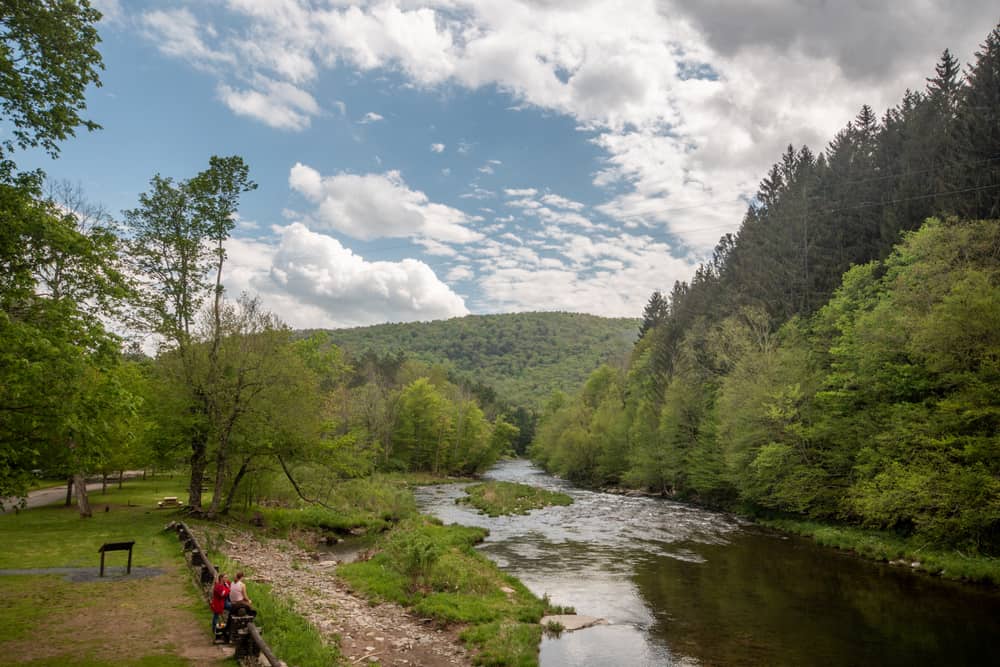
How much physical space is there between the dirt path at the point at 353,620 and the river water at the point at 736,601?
3312mm

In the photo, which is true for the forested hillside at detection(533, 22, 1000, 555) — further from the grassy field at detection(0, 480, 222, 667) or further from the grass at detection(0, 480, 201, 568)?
the grass at detection(0, 480, 201, 568)

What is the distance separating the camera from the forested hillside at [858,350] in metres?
26.6

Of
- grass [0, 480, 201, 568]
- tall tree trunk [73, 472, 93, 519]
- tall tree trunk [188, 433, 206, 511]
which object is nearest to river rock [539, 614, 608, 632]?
grass [0, 480, 201, 568]

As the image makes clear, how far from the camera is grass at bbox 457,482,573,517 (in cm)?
4628

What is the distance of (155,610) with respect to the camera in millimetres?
14828

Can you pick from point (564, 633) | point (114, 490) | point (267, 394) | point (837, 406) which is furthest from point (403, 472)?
point (564, 633)

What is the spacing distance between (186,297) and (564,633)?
81.9 ft

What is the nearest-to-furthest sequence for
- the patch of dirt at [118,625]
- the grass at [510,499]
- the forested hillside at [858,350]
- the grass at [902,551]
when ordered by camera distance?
the patch of dirt at [118,625], the grass at [902,551], the forested hillside at [858,350], the grass at [510,499]

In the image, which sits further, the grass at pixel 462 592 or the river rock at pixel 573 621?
the river rock at pixel 573 621

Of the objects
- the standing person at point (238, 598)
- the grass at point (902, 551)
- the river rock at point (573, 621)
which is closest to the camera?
the standing person at point (238, 598)

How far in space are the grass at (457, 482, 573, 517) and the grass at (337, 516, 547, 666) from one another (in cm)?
1808

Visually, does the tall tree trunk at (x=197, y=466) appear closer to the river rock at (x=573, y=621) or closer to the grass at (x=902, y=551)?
the river rock at (x=573, y=621)

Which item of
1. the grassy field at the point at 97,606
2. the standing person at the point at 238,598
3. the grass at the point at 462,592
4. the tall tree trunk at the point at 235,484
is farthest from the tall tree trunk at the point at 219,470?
the standing person at the point at 238,598

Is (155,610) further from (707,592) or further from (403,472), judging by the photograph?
(403,472)
